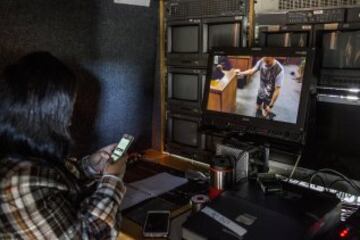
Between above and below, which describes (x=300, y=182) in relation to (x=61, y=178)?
below

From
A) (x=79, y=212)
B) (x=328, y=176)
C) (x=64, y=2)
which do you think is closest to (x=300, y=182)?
(x=328, y=176)

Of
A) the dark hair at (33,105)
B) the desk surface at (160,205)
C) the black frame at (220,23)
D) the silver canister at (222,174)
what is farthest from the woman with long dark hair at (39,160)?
the black frame at (220,23)

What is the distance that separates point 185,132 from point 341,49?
32.0 inches

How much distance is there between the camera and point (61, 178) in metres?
0.79

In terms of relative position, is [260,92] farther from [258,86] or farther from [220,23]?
[220,23]

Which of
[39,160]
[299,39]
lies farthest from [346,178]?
[39,160]

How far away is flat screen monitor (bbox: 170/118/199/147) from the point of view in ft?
5.38

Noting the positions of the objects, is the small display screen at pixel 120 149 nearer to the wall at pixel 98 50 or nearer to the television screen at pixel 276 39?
the wall at pixel 98 50

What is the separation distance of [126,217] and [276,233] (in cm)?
50

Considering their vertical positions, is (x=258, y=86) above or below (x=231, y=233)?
above

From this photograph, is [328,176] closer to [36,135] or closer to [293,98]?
[293,98]

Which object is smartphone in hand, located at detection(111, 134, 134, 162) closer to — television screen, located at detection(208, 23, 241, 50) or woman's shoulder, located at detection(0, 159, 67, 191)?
woman's shoulder, located at detection(0, 159, 67, 191)

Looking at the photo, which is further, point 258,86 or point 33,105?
point 258,86

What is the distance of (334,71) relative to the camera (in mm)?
1137
